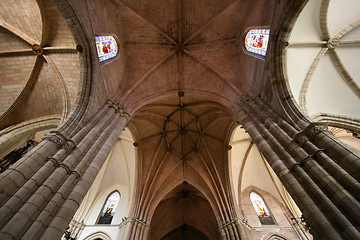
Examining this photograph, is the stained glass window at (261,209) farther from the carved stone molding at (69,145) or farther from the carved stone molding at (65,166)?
the carved stone molding at (69,145)

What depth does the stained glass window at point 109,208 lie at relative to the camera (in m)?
12.6

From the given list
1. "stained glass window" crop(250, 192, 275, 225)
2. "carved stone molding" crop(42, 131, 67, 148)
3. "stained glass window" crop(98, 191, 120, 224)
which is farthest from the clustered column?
"stained glass window" crop(250, 192, 275, 225)

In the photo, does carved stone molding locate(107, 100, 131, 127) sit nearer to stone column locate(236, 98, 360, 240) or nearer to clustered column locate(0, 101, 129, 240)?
clustered column locate(0, 101, 129, 240)

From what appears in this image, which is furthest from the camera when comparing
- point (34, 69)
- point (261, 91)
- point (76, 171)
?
point (34, 69)

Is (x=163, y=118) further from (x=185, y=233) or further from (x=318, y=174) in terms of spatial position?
(x=185, y=233)

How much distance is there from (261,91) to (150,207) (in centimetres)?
1029

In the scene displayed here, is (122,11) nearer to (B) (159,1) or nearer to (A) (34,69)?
(B) (159,1)

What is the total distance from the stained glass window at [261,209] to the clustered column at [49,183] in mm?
11907

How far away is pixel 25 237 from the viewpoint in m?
3.47

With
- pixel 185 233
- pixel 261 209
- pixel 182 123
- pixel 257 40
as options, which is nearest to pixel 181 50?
pixel 257 40

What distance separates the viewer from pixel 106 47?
31.9ft

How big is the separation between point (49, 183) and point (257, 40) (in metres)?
10.8

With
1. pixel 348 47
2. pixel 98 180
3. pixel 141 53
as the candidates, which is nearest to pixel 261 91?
pixel 348 47

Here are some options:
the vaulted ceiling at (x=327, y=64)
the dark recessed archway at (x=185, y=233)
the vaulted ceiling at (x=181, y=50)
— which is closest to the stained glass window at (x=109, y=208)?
the dark recessed archway at (x=185, y=233)
